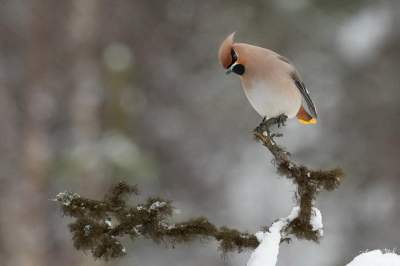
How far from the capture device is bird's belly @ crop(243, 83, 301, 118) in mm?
3676

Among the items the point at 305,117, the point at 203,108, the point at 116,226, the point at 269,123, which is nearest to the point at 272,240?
the point at 116,226

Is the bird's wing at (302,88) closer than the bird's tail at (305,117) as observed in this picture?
Yes

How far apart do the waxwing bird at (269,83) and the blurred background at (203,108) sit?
27.8 feet

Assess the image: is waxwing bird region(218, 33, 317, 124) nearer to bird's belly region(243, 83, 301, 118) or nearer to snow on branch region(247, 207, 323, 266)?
bird's belly region(243, 83, 301, 118)

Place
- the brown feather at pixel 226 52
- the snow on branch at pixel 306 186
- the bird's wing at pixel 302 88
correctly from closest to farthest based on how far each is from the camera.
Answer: the snow on branch at pixel 306 186, the brown feather at pixel 226 52, the bird's wing at pixel 302 88

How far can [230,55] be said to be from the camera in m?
3.18

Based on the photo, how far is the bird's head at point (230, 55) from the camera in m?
3.10

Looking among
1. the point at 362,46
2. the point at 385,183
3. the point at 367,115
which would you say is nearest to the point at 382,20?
the point at 362,46

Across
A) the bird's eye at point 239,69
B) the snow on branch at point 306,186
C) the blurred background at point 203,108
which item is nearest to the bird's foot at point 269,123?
the bird's eye at point 239,69

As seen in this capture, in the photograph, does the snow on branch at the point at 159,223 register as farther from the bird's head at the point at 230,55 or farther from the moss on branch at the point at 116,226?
the bird's head at the point at 230,55

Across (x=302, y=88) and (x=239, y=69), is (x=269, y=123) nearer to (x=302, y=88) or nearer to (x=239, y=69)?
(x=239, y=69)

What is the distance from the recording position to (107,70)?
39.8 ft

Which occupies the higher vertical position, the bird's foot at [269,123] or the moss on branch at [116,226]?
the bird's foot at [269,123]

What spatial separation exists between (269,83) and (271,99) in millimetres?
56
